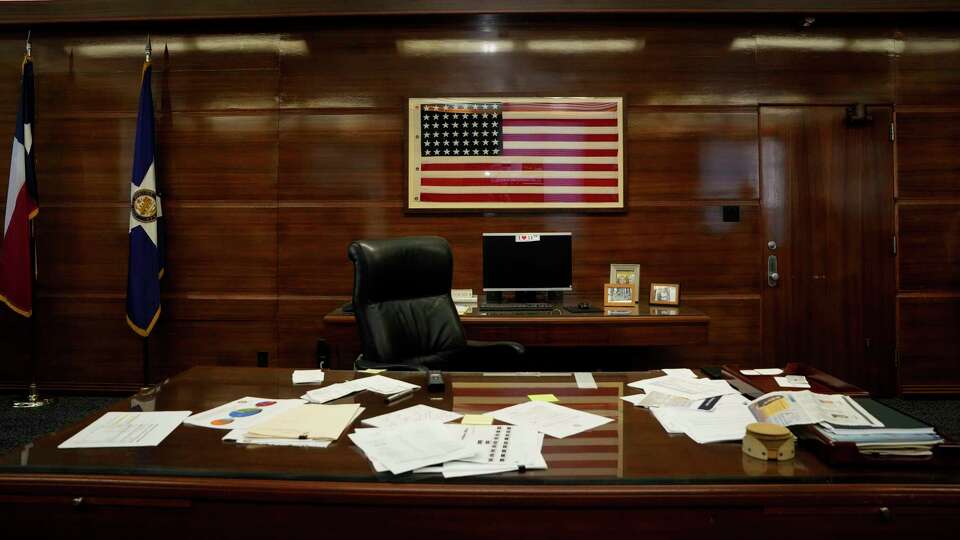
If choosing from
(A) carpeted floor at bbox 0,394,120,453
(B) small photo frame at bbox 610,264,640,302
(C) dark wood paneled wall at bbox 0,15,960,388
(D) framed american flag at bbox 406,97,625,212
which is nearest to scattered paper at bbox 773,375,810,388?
(B) small photo frame at bbox 610,264,640,302

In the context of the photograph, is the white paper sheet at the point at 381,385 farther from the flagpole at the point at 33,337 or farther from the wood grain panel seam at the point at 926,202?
the wood grain panel seam at the point at 926,202

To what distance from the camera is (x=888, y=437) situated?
1220 millimetres

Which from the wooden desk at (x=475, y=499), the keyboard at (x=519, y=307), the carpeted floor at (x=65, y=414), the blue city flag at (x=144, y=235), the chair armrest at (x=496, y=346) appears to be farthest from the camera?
the blue city flag at (x=144, y=235)

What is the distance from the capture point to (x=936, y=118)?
3.92m

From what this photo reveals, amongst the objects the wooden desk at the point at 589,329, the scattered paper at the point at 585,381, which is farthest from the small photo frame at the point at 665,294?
the scattered paper at the point at 585,381

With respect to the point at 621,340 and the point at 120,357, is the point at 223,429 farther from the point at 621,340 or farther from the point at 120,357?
the point at 120,357

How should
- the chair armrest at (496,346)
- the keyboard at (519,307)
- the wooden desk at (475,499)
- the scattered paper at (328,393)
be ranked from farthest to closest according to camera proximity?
1. the keyboard at (519,307)
2. the chair armrest at (496,346)
3. the scattered paper at (328,393)
4. the wooden desk at (475,499)

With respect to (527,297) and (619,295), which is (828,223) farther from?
(527,297)

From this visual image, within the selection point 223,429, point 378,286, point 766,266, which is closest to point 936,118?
point 766,266

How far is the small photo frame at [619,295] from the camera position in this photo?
3.58m

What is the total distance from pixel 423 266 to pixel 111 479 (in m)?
1.62

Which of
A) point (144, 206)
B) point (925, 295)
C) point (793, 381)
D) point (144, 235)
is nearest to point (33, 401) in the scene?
point (144, 235)

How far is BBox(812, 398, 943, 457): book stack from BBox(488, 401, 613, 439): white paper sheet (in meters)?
0.50

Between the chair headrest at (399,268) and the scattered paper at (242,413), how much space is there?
78cm
